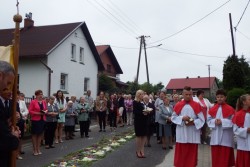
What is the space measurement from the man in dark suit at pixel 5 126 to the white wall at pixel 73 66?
20.4 meters

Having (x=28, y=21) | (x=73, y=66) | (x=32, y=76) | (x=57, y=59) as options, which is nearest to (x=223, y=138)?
(x=32, y=76)

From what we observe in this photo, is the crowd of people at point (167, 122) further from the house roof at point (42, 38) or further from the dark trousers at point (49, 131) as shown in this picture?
the house roof at point (42, 38)

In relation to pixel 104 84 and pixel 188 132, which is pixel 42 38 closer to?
pixel 104 84

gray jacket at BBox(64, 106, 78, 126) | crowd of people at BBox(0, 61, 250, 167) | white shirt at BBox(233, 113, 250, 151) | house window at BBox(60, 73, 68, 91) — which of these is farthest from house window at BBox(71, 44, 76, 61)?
white shirt at BBox(233, 113, 250, 151)

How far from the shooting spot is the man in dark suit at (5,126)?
10.6 feet

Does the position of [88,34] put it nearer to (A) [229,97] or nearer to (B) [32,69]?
(B) [32,69]

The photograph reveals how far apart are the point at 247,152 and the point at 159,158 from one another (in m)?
3.34

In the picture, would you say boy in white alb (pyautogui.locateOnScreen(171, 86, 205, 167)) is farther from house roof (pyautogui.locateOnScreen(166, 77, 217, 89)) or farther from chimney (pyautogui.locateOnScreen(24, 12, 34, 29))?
house roof (pyautogui.locateOnScreen(166, 77, 217, 89))

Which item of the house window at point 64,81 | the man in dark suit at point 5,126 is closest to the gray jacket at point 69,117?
the man in dark suit at point 5,126

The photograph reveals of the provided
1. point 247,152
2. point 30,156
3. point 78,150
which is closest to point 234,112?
point 247,152

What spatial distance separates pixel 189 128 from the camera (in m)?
7.86

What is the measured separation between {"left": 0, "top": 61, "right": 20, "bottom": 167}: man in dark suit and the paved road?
5.55m

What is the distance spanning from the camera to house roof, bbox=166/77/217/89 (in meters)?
83.3

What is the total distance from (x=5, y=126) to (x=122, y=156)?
717cm
